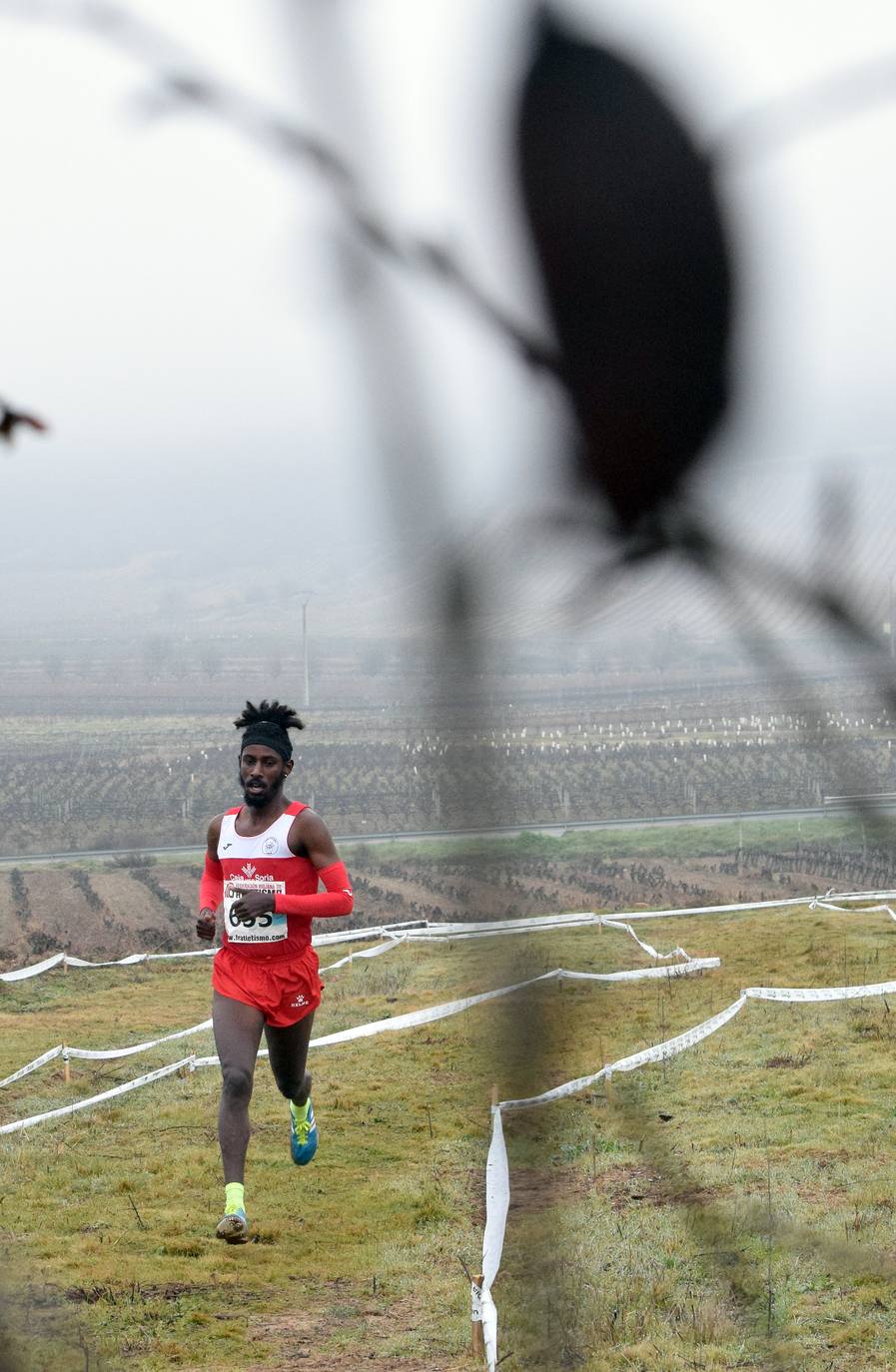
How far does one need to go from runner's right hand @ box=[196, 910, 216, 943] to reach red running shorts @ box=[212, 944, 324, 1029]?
0.39 feet

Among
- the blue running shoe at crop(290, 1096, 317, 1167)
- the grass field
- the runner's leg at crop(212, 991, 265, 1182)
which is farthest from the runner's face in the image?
the blue running shoe at crop(290, 1096, 317, 1167)

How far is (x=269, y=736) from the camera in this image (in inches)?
185

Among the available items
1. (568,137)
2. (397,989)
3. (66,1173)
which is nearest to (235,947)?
(66,1173)

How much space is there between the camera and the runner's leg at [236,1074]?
4.52 m

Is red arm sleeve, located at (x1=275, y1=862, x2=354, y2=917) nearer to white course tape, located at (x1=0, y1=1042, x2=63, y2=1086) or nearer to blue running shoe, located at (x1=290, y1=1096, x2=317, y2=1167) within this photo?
blue running shoe, located at (x1=290, y1=1096, x2=317, y2=1167)

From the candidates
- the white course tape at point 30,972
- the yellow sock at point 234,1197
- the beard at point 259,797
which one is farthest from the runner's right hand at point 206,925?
the white course tape at point 30,972

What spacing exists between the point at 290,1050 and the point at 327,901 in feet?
2.46

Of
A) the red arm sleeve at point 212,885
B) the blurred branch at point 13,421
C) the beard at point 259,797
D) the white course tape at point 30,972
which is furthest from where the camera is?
the white course tape at point 30,972

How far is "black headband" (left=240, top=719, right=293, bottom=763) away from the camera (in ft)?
15.4

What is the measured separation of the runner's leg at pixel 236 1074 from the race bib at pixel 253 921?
0.73 ft

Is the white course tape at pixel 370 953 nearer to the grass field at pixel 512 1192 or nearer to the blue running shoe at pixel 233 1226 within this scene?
the grass field at pixel 512 1192

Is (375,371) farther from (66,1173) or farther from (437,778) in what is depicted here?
(66,1173)

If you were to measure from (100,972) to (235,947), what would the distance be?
10.5 metres

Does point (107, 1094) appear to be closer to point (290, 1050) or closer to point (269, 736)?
point (290, 1050)
